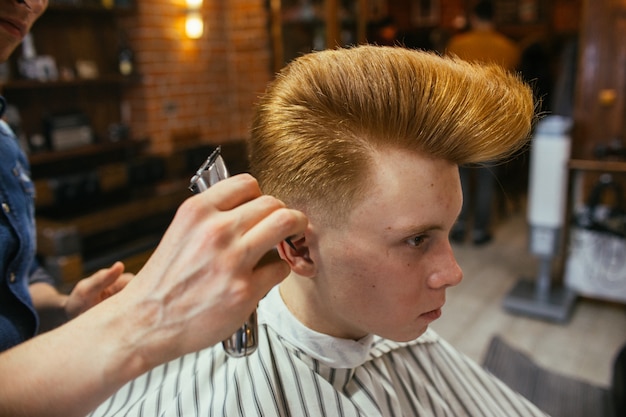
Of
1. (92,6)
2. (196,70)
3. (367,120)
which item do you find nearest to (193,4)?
(196,70)

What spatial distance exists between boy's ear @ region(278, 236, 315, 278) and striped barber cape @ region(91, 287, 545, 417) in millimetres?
139

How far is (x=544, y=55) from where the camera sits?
4.99 meters

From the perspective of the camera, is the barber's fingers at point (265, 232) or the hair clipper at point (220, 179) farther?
the hair clipper at point (220, 179)

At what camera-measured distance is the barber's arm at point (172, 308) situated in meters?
0.57

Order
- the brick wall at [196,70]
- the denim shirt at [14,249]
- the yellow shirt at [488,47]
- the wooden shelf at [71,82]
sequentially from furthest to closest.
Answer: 1. the yellow shirt at [488,47]
2. the brick wall at [196,70]
3. the wooden shelf at [71,82]
4. the denim shirt at [14,249]

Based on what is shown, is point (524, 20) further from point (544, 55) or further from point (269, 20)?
point (269, 20)

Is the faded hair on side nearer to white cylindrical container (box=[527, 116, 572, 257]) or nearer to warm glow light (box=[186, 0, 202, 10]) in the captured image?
white cylindrical container (box=[527, 116, 572, 257])

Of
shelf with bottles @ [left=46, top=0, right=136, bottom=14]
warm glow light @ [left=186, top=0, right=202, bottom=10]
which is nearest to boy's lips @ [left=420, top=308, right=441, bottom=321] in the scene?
shelf with bottles @ [left=46, top=0, right=136, bottom=14]

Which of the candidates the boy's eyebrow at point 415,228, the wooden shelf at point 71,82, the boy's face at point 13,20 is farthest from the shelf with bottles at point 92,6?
the boy's eyebrow at point 415,228

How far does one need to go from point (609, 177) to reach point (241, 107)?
2.66 meters

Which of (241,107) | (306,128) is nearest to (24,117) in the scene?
(241,107)

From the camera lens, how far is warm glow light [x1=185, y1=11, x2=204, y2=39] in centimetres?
370

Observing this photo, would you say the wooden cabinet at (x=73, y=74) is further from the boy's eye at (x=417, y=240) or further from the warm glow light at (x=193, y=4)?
the boy's eye at (x=417, y=240)

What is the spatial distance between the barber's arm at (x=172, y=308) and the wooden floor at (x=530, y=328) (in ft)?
7.80
